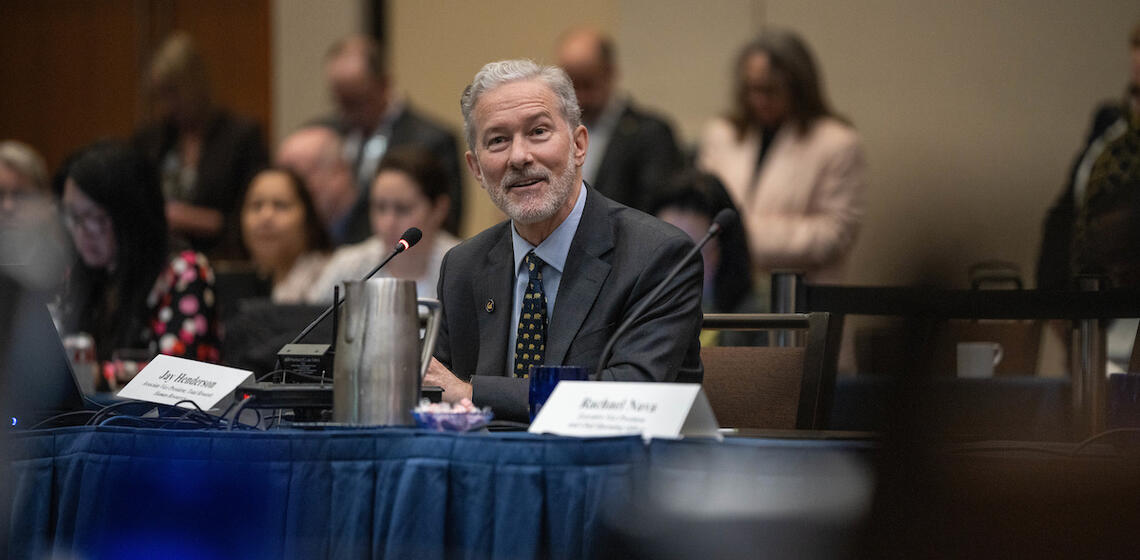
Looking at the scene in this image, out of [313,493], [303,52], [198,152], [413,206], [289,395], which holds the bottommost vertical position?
[313,493]

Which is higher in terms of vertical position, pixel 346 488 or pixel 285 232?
pixel 285 232

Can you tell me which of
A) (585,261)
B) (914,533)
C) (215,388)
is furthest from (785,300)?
(914,533)

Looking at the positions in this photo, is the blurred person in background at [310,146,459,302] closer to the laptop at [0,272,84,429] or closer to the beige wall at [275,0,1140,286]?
the beige wall at [275,0,1140,286]

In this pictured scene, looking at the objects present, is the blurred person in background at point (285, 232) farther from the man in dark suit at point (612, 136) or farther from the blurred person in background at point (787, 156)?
the blurred person in background at point (787, 156)

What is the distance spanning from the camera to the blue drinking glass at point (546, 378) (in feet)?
6.23

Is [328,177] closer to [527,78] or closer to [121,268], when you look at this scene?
[121,268]

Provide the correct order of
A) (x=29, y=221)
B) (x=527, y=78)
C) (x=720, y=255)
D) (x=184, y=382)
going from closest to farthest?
(x=184, y=382) < (x=527, y=78) < (x=720, y=255) < (x=29, y=221)

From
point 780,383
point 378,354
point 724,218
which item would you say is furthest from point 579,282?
point 378,354

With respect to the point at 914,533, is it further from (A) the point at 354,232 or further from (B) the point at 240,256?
(B) the point at 240,256

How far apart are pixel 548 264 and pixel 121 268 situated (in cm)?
205

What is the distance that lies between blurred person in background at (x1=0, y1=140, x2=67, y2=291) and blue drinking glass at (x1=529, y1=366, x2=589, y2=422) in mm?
1564

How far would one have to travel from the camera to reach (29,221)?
4727mm

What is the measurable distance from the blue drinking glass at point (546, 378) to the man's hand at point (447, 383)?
0.71ft

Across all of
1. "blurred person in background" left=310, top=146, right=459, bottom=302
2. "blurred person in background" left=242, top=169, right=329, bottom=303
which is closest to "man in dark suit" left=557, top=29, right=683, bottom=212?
"blurred person in background" left=310, top=146, right=459, bottom=302
